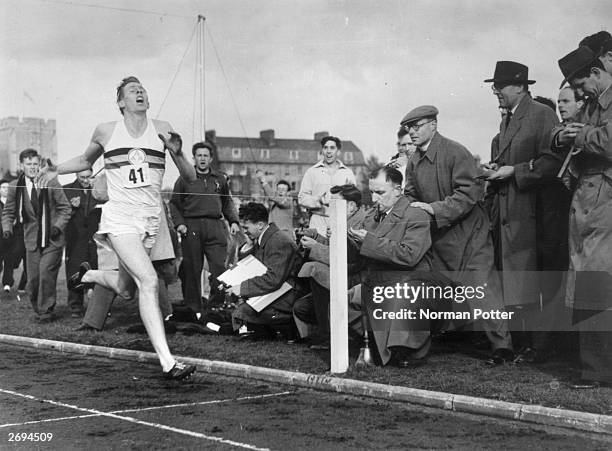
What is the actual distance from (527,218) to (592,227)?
115cm

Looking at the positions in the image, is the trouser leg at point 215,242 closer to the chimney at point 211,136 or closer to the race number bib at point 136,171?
the chimney at point 211,136

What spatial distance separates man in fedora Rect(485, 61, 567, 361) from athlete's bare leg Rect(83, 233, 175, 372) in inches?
109

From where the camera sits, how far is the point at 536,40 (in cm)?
741

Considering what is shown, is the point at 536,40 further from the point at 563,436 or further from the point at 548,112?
the point at 563,436

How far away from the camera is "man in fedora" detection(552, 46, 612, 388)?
19.9ft

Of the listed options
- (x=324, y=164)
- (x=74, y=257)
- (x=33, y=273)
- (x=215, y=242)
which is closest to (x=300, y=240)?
(x=324, y=164)

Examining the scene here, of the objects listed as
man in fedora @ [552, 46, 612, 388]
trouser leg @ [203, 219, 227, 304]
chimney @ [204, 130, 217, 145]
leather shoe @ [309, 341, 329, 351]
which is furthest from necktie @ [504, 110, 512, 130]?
trouser leg @ [203, 219, 227, 304]

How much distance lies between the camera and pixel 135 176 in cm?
759

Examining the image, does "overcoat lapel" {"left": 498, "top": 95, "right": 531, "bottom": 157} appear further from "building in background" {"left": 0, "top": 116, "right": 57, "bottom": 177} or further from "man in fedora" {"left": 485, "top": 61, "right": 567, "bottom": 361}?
"building in background" {"left": 0, "top": 116, "right": 57, "bottom": 177}

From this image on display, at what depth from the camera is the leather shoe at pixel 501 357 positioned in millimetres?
7125

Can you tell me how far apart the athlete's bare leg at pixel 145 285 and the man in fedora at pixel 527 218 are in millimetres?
2767

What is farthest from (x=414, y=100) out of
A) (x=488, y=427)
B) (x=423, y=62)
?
(x=488, y=427)

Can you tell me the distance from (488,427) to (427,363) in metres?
1.97

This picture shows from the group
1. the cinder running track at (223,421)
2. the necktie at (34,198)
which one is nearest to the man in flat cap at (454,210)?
the cinder running track at (223,421)
